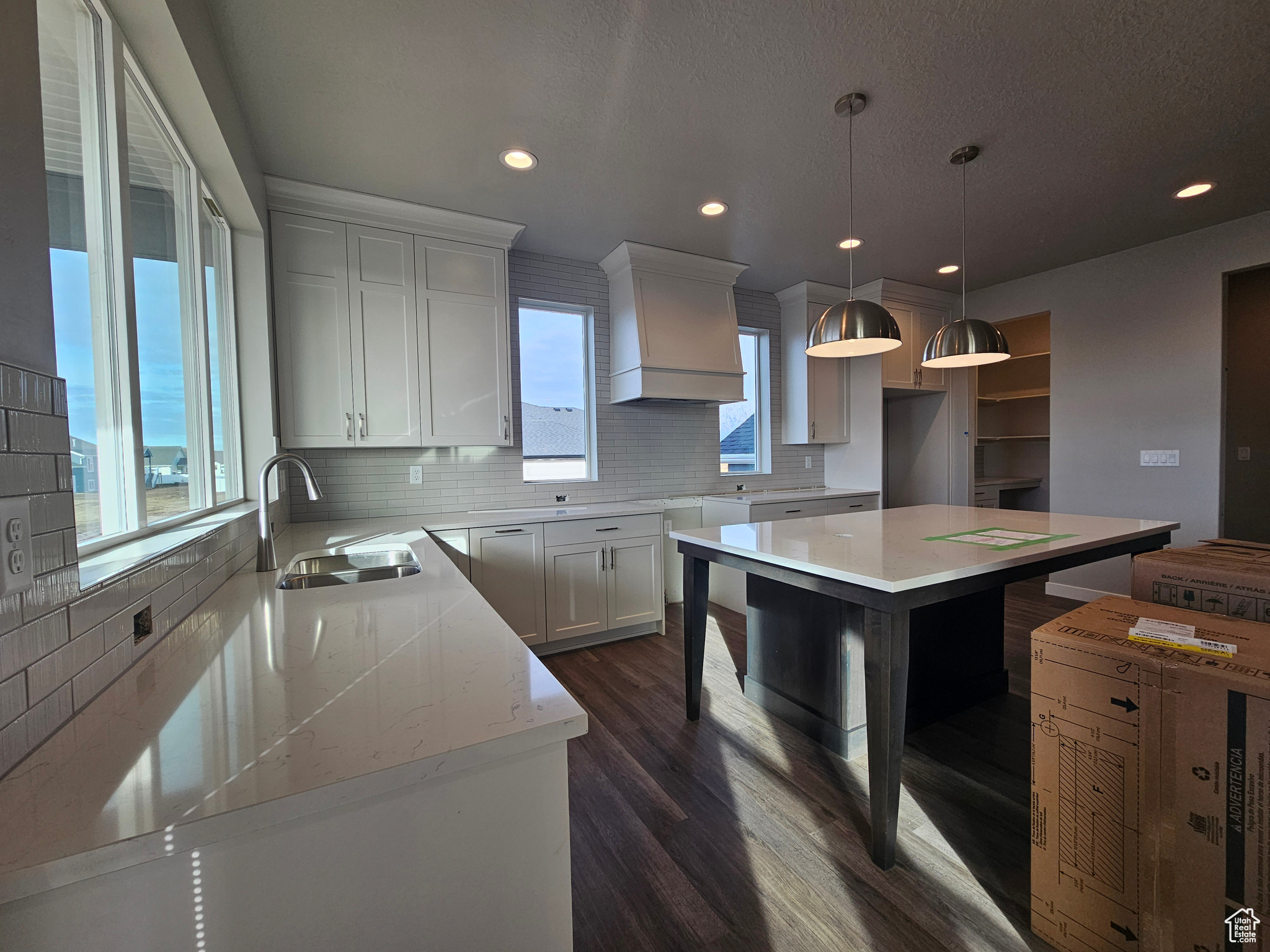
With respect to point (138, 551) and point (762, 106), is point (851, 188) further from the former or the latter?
point (138, 551)

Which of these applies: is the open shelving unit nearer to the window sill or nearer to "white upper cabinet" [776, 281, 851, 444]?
"white upper cabinet" [776, 281, 851, 444]

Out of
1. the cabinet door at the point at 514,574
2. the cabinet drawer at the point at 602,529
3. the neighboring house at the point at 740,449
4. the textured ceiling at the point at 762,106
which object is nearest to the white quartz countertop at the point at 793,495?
the neighboring house at the point at 740,449

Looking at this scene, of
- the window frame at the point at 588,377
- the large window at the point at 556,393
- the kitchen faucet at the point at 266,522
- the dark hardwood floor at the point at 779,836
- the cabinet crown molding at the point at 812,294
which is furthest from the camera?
the cabinet crown molding at the point at 812,294

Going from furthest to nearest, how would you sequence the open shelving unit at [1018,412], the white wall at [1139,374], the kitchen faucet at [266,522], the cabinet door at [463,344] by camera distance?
1. the open shelving unit at [1018,412]
2. the white wall at [1139,374]
3. the cabinet door at [463,344]
4. the kitchen faucet at [266,522]

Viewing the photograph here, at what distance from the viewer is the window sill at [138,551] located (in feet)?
2.88

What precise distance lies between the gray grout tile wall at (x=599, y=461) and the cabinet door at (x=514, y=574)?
2.17ft

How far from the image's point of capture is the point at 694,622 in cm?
232

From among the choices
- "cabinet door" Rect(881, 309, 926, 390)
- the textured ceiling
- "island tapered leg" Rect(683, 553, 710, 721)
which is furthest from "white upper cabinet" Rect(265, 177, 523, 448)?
"cabinet door" Rect(881, 309, 926, 390)

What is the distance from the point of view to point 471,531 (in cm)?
300

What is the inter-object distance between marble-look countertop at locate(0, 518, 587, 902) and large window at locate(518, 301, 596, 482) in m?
2.75

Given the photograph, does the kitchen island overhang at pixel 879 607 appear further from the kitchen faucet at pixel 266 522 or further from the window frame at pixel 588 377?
the window frame at pixel 588 377

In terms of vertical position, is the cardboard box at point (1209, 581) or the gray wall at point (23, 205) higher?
the gray wall at point (23, 205)

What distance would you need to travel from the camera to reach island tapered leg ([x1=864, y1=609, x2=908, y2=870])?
1.52m

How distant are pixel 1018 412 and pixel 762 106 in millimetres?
5258
